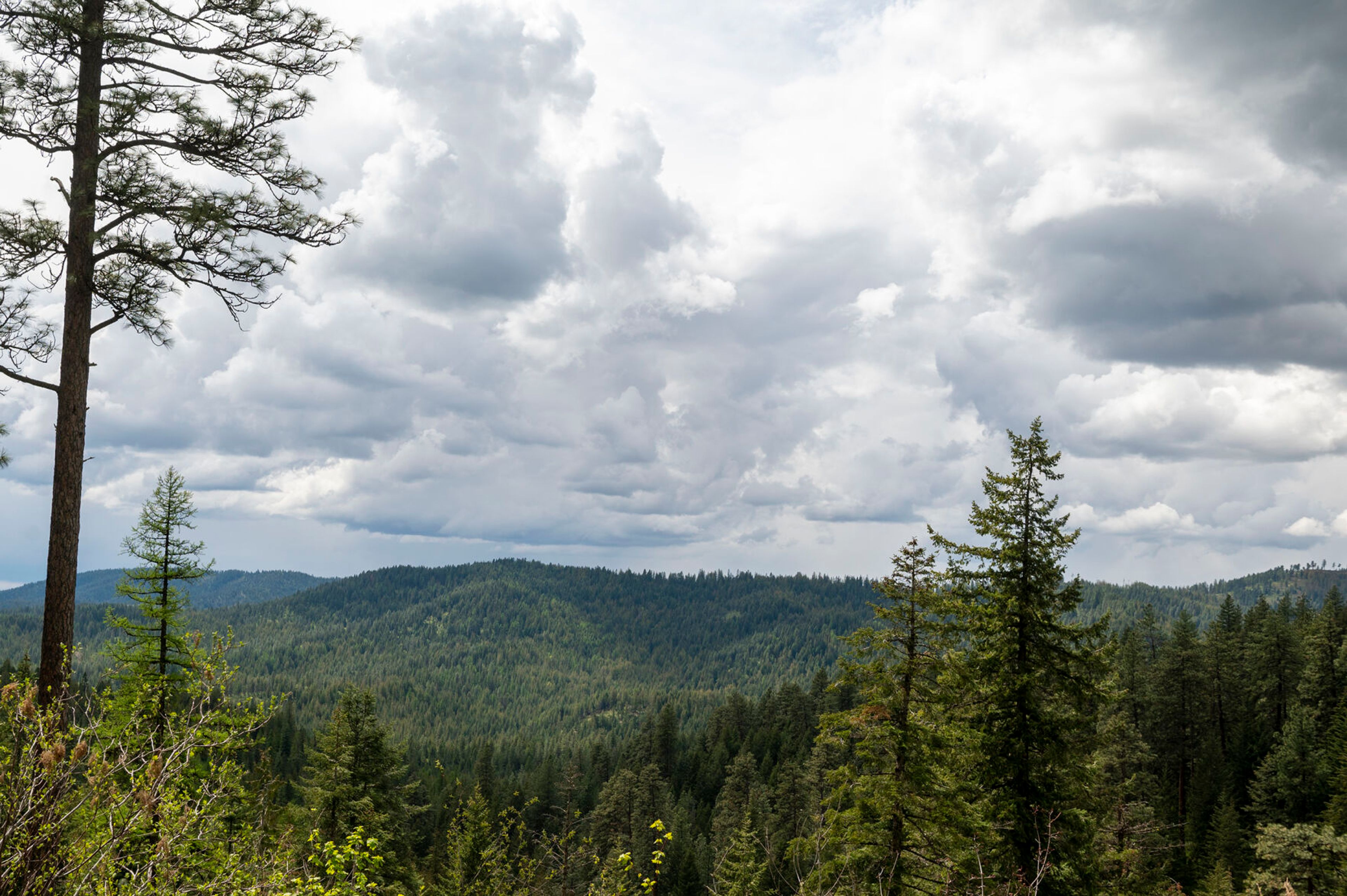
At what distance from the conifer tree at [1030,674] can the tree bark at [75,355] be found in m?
15.4

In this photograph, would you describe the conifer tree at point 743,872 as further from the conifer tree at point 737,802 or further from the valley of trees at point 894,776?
the conifer tree at point 737,802

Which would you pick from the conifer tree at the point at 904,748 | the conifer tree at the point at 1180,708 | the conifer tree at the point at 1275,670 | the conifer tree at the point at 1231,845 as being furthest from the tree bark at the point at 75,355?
the conifer tree at the point at 1275,670

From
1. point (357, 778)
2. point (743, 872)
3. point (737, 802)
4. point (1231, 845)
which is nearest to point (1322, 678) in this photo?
point (1231, 845)

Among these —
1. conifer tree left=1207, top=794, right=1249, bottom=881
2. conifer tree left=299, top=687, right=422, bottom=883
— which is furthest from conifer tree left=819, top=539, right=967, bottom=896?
conifer tree left=1207, top=794, right=1249, bottom=881

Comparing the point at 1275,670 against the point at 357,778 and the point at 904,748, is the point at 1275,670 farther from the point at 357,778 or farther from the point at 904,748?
the point at 357,778

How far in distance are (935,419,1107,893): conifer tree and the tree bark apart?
15375mm

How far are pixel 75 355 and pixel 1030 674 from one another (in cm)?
1687

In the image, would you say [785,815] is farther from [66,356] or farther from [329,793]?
[66,356]

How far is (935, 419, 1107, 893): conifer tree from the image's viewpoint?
49.1 ft

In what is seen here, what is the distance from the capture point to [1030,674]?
1522 centimetres

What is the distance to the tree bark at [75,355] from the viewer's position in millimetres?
9977

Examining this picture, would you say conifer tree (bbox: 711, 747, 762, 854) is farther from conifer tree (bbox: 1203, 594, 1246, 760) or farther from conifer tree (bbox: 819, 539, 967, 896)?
conifer tree (bbox: 819, 539, 967, 896)

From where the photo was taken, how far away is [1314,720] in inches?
1633

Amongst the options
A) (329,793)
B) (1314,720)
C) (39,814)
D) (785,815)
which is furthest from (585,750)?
(39,814)
